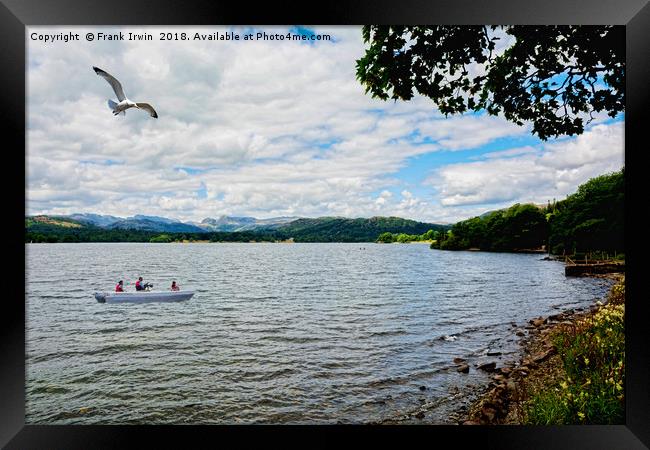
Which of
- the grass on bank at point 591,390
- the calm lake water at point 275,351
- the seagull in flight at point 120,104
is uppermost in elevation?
the seagull in flight at point 120,104

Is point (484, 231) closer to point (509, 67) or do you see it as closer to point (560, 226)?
point (560, 226)

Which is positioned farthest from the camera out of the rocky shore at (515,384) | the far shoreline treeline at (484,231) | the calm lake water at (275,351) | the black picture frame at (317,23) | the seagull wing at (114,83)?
the far shoreline treeline at (484,231)

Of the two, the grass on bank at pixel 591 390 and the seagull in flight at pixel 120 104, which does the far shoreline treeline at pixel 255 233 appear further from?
the grass on bank at pixel 591 390

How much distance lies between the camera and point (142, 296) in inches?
722

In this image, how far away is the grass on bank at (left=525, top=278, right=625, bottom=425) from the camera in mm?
4090

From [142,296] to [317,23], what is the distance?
58.2 feet

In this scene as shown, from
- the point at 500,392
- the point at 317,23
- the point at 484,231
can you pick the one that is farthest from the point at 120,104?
the point at 484,231

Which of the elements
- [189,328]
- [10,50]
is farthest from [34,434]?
[189,328]

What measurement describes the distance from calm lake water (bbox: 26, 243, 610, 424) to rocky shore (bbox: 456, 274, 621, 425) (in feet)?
1.14

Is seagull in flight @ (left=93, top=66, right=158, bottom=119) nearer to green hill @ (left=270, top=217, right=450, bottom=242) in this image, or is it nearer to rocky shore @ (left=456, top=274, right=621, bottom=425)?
rocky shore @ (left=456, top=274, right=621, bottom=425)

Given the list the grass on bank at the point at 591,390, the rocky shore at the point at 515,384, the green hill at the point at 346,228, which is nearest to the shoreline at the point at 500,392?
the rocky shore at the point at 515,384

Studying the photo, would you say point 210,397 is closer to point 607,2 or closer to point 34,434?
point 34,434

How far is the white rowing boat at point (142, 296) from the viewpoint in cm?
1756

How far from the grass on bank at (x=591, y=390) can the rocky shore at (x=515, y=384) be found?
29 cm
